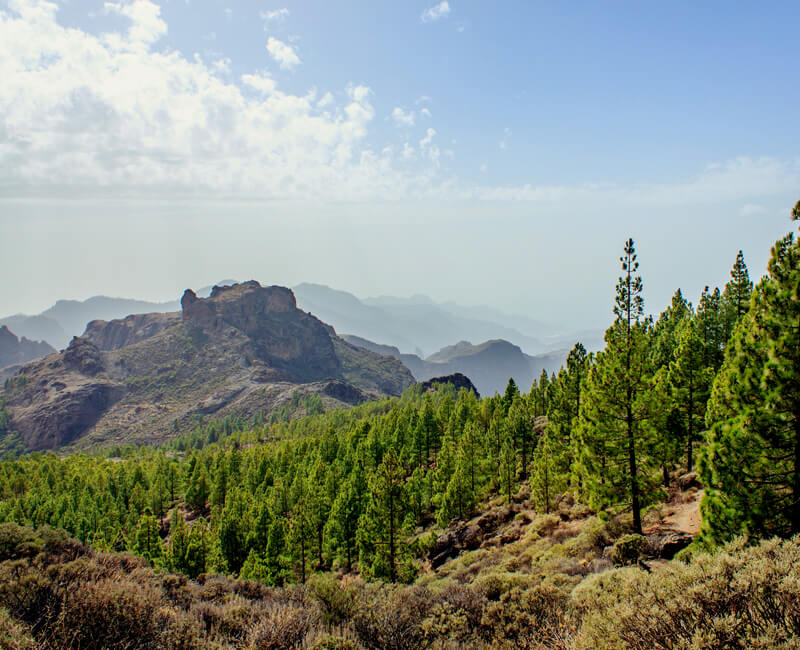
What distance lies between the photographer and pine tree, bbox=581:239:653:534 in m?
19.5

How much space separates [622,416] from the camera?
20.1 meters

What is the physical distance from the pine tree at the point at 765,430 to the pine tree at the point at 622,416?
19.2 ft

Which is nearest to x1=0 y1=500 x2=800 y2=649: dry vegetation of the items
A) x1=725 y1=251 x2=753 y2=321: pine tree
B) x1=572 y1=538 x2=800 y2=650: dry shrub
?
x1=572 y1=538 x2=800 y2=650: dry shrub

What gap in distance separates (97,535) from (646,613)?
58.6 metres

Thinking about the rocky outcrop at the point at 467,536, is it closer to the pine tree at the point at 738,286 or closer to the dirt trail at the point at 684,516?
the dirt trail at the point at 684,516

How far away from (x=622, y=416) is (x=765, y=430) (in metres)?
7.63

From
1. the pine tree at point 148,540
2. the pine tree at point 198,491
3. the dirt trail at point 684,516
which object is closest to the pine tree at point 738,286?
the dirt trail at point 684,516

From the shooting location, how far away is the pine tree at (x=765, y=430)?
1216cm

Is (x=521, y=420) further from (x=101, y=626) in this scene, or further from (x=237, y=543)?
(x=101, y=626)

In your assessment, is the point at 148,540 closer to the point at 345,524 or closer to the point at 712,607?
the point at 345,524

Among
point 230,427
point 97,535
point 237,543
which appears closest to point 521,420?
point 237,543

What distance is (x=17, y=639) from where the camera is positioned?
35.2 feet

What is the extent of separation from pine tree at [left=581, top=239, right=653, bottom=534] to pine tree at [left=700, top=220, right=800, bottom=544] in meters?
5.85

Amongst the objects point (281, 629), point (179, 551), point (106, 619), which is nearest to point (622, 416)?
point (281, 629)
